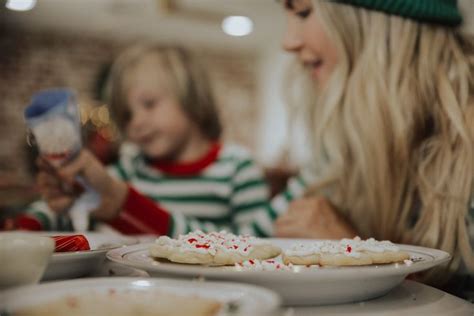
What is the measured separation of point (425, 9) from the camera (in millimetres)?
977

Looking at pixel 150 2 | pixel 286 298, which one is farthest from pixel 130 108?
pixel 150 2

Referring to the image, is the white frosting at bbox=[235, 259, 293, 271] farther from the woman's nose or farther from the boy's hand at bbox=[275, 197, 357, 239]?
the woman's nose

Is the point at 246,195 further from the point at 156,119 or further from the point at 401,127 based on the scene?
the point at 401,127

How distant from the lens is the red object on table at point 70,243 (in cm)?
65

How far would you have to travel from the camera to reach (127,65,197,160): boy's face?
1.79 metres

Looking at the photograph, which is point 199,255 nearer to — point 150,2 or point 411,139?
point 411,139

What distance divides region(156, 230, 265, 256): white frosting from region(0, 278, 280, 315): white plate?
0.17 m

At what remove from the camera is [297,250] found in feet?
2.03

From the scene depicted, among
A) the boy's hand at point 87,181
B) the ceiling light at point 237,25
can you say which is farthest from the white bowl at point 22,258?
the ceiling light at point 237,25

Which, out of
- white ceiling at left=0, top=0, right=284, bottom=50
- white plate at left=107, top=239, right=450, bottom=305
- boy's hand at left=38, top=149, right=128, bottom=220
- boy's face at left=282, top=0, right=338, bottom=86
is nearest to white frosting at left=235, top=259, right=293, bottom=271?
white plate at left=107, top=239, right=450, bottom=305

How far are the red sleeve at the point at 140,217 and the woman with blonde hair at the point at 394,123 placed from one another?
0.29 metres

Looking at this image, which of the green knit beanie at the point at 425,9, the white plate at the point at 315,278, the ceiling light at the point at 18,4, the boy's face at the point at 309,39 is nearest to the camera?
the white plate at the point at 315,278

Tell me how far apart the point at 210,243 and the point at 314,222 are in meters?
0.43

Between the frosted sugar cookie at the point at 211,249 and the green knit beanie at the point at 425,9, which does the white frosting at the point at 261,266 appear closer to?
the frosted sugar cookie at the point at 211,249
